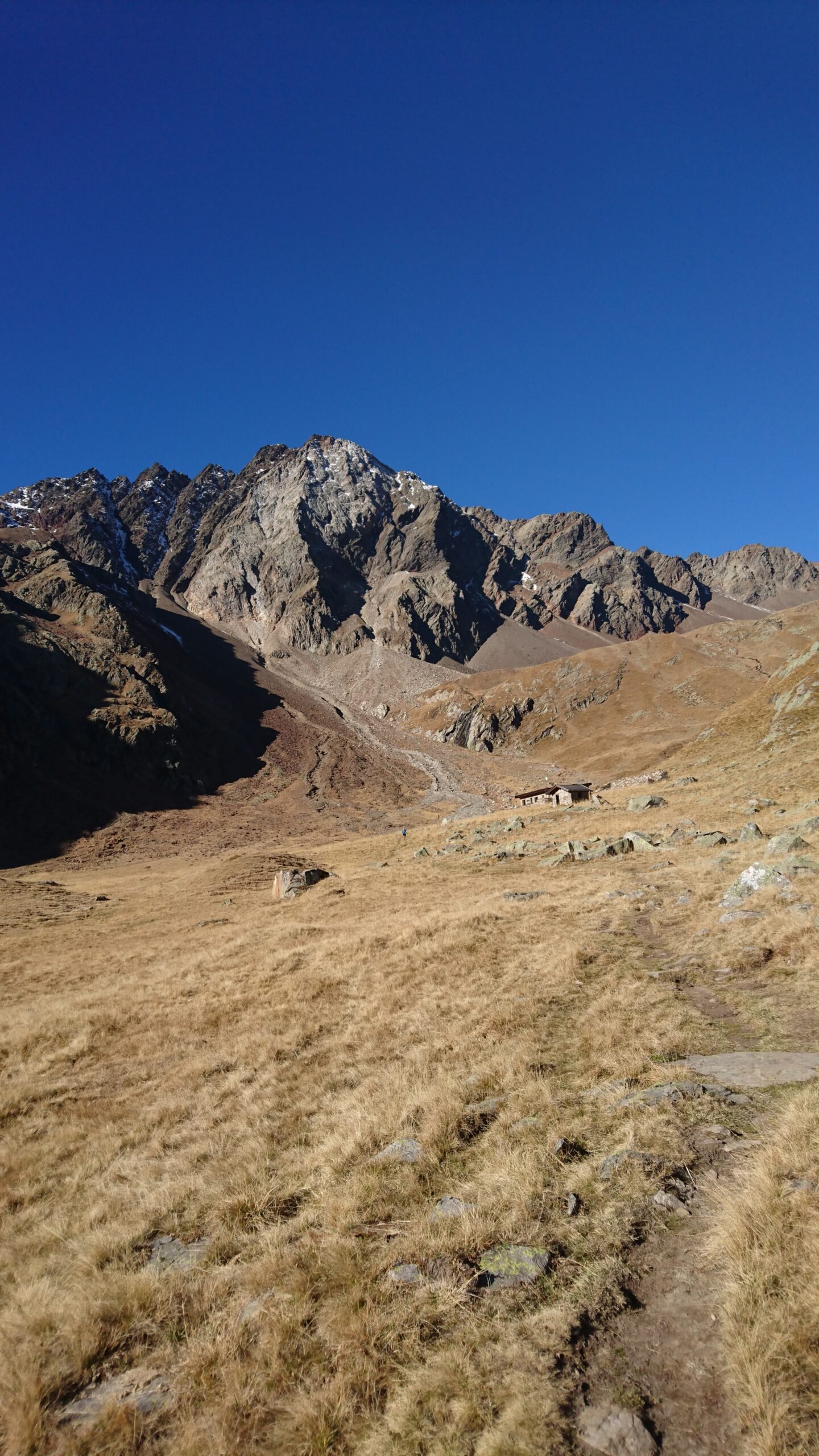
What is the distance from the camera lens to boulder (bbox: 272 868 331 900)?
35.9 m

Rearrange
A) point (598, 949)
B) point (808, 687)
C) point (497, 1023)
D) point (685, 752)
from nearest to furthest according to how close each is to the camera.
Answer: point (497, 1023) → point (598, 949) → point (808, 687) → point (685, 752)

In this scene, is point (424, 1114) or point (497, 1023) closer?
point (424, 1114)

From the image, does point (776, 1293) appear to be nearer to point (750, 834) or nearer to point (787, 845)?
point (787, 845)

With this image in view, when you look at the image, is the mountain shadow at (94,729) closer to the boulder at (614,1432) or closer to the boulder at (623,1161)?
the boulder at (623,1161)

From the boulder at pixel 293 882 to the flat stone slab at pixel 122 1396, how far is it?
30.6m

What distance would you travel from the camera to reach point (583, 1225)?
5641 millimetres

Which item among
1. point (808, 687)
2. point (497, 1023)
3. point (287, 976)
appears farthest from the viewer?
point (808, 687)

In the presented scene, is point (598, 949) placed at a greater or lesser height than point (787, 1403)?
lesser

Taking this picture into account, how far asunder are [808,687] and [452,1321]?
62815 mm

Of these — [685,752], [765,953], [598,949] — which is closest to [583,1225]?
[765,953]

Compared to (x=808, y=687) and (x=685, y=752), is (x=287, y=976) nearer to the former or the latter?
(x=808, y=687)

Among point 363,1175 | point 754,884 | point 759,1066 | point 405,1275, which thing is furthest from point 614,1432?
point 754,884

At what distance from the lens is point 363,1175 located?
7094 millimetres

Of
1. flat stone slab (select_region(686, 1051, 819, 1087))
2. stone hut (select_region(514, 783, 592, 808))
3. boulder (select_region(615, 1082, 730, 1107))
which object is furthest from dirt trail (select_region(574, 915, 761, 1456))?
stone hut (select_region(514, 783, 592, 808))
